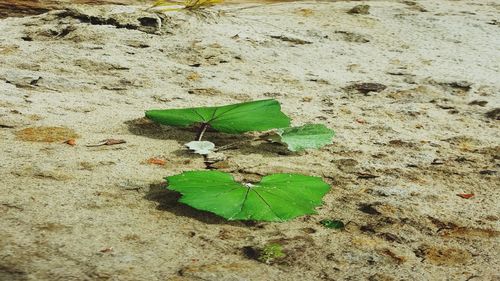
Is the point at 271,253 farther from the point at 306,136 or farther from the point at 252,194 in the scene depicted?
the point at 306,136

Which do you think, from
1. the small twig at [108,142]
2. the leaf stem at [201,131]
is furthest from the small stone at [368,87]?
the small twig at [108,142]

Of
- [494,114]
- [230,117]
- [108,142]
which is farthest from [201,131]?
[494,114]

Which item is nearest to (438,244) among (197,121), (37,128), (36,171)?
(197,121)

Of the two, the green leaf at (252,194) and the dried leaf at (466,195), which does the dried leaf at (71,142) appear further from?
the dried leaf at (466,195)

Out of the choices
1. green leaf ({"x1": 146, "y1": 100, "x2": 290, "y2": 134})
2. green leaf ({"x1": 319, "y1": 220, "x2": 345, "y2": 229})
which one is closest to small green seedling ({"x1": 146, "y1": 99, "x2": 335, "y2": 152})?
green leaf ({"x1": 146, "y1": 100, "x2": 290, "y2": 134})

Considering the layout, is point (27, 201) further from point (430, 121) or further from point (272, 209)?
point (430, 121)
